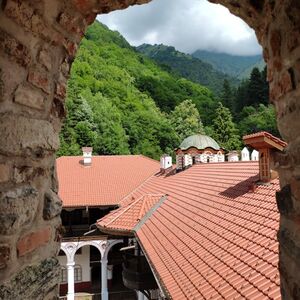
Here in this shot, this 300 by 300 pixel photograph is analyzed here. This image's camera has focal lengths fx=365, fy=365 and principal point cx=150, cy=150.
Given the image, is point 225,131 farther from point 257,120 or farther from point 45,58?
point 45,58

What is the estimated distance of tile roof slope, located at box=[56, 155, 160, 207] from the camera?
1603 cm

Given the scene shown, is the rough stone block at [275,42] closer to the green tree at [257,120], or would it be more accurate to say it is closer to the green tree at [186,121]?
the green tree at [257,120]

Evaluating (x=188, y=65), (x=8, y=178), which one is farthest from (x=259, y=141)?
(x=188, y=65)

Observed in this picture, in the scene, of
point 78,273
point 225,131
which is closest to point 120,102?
point 225,131

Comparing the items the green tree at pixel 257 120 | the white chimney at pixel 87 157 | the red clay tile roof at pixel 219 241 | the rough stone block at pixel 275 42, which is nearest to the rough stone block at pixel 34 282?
the rough stone block at pixel 275 42

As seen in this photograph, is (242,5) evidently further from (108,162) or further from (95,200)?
(108,162)

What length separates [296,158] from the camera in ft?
5.89

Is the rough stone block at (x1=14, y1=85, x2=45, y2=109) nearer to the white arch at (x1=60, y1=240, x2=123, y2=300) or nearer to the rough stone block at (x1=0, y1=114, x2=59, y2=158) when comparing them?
the rough stone block at (x1=0, y1=114, x2=59, y2=158)

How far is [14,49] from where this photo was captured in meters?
1.72

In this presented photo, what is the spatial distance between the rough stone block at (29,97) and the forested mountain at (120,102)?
25623 millimetres

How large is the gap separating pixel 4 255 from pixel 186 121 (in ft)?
138

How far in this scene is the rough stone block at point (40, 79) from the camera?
1.86 m

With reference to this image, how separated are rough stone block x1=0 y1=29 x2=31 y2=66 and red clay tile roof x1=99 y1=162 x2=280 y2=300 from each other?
2.90 meters

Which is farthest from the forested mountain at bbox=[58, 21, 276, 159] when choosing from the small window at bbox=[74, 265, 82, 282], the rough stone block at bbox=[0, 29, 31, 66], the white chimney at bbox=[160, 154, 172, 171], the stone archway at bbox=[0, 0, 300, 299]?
the rough stone block at bbox=[0, 29, 31, 66]
